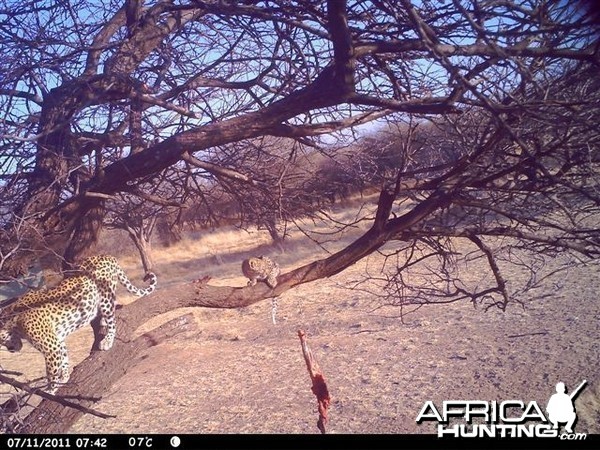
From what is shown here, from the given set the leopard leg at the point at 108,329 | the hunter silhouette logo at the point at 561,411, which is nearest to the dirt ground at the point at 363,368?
the hunter silhouette logo at the point at 561,411

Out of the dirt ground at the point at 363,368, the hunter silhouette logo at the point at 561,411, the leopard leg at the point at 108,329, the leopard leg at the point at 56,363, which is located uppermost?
the leopard leg at the point at 108,329

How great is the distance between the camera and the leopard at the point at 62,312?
4.91 m

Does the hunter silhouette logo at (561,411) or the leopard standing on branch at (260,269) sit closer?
the hunter silhouette logo at (561,411)

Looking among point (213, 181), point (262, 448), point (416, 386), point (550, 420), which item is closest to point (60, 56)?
point (213, 181)

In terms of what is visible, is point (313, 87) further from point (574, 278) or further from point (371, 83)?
point (574, 278)

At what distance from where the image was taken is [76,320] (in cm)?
518

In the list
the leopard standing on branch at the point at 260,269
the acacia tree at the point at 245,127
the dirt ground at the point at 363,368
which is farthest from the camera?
the dirt ground at the point at 363,368

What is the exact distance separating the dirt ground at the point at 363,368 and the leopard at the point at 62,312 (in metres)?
1.05

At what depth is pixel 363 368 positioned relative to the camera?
9.14m

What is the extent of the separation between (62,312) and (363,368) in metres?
5.27

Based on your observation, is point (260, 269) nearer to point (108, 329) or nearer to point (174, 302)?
point (174, 302)

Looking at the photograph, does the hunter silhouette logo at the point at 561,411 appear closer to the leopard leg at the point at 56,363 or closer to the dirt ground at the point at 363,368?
the dirt ground at the point at 363,368

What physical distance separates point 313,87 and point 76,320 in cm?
303

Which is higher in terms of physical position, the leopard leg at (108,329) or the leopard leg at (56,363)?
the leopard leg at (108,329)
